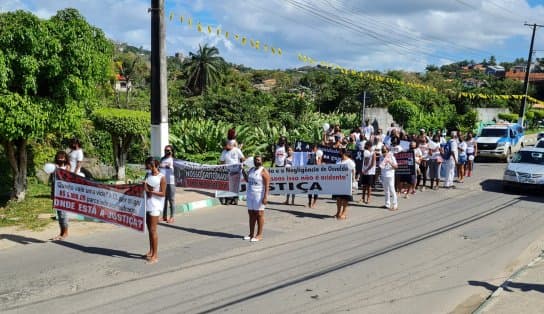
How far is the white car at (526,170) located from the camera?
15.9 m

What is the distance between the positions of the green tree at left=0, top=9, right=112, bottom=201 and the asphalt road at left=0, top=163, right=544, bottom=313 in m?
2.94

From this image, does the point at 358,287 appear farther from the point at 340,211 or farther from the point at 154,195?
the point at 340,211

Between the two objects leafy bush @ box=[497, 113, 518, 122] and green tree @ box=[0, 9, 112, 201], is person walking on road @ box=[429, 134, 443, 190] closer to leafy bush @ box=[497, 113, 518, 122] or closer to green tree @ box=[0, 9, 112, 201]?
green tree @ box=[0, 9, 112, 201]

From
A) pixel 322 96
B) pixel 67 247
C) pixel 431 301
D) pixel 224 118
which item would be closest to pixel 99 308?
pixel 67 247

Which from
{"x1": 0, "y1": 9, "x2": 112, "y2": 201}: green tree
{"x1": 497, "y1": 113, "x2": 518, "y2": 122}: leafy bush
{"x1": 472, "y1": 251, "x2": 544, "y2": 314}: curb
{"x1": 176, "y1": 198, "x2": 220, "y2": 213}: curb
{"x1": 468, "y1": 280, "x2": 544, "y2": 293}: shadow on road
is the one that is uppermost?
{"x1": 0, "y1": 9, "x2": 112, "y2": 201}: green tree

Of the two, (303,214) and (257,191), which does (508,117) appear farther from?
(257,191)

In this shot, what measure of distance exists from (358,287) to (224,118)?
59.2ft

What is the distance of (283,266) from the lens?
852cm

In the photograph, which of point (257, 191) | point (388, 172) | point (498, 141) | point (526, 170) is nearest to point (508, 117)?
point (498, 141)

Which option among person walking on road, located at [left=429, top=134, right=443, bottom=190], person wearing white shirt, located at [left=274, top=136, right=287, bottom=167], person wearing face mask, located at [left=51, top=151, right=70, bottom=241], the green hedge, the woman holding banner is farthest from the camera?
person walking on road, located at [left=429, top=134, right=443, bottom=190]

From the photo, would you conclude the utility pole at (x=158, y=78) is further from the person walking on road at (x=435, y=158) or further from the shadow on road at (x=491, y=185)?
the shadow on road at (x=491, y=185)

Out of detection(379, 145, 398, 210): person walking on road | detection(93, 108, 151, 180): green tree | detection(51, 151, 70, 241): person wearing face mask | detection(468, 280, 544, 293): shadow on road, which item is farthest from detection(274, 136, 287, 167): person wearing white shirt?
detection(468, 280, 544, 293): shadow on road

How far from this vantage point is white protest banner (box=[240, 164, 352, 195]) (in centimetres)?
1248

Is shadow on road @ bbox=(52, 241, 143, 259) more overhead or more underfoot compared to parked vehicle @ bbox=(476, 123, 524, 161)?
more underfoot
